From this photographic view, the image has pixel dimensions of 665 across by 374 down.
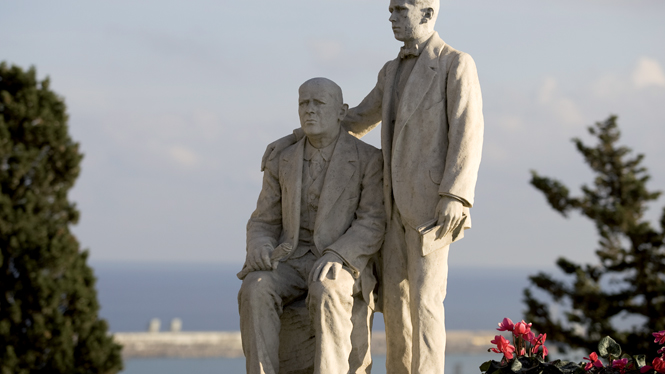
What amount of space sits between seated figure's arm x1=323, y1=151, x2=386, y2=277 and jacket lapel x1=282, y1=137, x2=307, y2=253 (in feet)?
0.98

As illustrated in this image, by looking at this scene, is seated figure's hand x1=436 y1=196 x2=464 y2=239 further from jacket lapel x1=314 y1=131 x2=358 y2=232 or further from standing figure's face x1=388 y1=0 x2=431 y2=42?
standing figure's face x1=388 y1=0 x2=431 y2=42

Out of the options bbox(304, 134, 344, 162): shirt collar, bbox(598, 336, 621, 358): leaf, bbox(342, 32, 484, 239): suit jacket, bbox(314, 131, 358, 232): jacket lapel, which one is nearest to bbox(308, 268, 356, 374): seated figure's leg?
bbox(314, 131, 358, 232): jacket lapel

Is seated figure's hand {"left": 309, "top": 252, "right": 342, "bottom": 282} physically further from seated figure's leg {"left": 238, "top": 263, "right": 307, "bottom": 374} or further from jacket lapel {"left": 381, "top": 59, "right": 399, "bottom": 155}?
jacket lapel {"left": 381, "top": 59, "right": 399, "bottom": 155}

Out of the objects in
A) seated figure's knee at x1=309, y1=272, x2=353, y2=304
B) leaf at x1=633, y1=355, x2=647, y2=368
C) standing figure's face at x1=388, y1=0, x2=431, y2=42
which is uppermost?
standing figure's face at x1=388, y1=0, x2=431, y2=42

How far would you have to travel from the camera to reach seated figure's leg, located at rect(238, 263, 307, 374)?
5.06m

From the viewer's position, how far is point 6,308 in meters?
12.9

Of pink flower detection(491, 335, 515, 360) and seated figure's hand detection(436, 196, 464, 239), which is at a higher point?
seated figure's hand detection(436, 196, 464, 239)

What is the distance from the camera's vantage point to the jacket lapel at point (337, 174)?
545cm

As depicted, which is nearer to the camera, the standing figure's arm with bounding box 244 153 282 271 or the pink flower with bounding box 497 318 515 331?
the pink flower with bounding box 497 318 515 331

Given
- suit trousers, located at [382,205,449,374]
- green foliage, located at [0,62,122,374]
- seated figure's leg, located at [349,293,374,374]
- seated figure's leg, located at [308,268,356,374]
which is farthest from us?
green foliage, located at [0,62,122,374]

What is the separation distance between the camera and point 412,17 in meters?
5.40

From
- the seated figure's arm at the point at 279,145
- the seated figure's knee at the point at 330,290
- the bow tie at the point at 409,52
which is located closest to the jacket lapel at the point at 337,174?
the seated figure's arm at the point at 279,145

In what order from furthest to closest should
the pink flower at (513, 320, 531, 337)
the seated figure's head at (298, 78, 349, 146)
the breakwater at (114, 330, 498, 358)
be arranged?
the breakwater at (114, 330, 498, 358) < the seated figure's head at (298, 78, 349, 146) < the pink flower at (513, 320, 531, 337)

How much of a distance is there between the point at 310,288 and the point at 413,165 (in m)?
0.98
